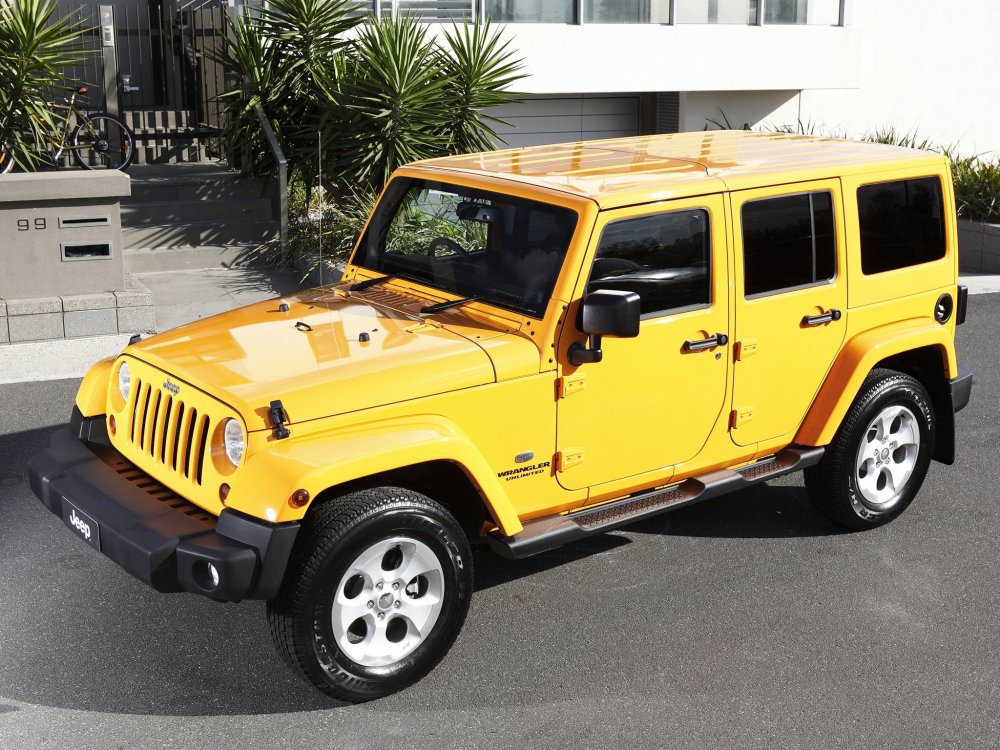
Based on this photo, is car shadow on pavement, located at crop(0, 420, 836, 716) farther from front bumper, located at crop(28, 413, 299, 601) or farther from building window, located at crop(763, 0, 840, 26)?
building window, located at crop(763, 0, 840, 26)

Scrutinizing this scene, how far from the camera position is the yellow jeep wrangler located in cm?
419

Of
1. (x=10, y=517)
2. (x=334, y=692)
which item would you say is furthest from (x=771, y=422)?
(x=10, y=517)

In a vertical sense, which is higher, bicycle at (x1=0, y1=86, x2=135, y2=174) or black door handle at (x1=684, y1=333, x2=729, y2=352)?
bicycle at (x1=0, y1=86, x2=135, y2=174)

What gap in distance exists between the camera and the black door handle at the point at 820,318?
5.49 meters

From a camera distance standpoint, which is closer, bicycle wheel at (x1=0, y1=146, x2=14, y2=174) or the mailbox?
the mailbox

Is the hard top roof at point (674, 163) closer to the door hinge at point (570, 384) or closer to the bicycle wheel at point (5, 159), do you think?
the door hinge at point (570, 384)

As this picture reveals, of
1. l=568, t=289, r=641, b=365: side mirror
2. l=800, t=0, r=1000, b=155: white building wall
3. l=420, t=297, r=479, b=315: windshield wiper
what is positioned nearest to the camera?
l=568, t=289, r=641, b=365: side mirror

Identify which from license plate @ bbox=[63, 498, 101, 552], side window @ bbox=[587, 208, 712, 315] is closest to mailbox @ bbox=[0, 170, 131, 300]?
license plate @ bbox=[63, 498, 101, 552]

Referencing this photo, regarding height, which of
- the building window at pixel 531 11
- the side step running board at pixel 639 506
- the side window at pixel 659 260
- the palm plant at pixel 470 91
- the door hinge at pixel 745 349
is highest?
the building window at pixel 531 11

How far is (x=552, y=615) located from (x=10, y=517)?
2.90 metres

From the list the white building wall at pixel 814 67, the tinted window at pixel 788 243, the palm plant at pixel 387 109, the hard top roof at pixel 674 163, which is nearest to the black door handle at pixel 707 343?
the tinted window at pixel 788 243

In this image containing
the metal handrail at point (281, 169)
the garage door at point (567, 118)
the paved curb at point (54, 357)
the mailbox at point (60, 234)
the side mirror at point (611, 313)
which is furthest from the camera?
the garage door at point (567, 118)

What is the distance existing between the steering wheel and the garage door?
1073 centimetres

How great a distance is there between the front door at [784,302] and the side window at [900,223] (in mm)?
220
